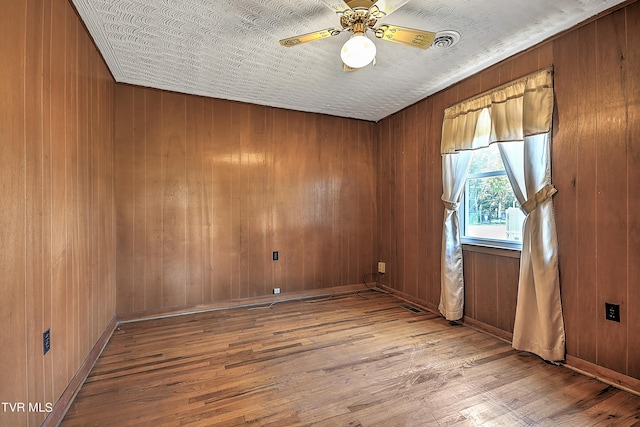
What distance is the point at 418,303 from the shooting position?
3500mm

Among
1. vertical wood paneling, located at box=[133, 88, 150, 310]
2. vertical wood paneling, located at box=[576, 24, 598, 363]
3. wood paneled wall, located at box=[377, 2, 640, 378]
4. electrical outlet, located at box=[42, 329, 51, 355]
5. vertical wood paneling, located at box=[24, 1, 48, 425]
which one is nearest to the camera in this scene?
vertical wood paneling, located at box=[24, 1, 48, 425]

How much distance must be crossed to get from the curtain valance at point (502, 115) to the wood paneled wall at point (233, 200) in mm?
→ 1489

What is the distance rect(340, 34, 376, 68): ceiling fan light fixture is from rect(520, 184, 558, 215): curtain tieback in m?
1.72

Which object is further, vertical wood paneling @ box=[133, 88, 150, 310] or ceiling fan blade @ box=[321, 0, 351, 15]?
vertical wood paneling @ box=[133, 88, 150, 310]

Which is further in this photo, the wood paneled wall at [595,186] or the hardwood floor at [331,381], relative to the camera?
the wood paneled wall at [595,186]

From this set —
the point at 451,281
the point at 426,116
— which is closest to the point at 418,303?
the point at 451,281

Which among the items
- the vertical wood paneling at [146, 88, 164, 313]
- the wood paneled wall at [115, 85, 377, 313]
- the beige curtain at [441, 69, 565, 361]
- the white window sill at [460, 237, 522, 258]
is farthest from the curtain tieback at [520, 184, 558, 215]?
the vertical wood paneling at [146, 88, 164, 313]

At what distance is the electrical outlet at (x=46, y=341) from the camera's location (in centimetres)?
146

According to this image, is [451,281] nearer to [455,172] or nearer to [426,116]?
[455,172]

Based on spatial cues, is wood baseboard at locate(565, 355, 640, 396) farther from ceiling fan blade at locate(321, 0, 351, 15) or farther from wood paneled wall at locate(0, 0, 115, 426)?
wood paneled wall at locate(0, 0, 115, 426)

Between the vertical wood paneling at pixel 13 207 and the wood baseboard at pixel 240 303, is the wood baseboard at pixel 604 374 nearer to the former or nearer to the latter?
the wood baseboard at pixel 240 303

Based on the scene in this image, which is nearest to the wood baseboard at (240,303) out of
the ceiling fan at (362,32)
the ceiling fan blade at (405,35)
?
the ceiling fan at (362,32)

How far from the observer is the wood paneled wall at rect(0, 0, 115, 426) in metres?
1.20

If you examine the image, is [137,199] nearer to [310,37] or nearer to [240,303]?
[240,303]
